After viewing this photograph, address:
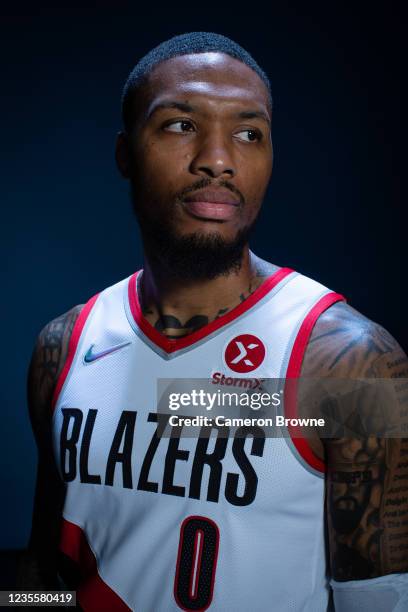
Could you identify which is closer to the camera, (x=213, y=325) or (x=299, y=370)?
(x=299, y=370)

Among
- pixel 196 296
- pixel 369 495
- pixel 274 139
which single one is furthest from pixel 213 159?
pixel 274 139

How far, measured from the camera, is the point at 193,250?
1149 mm

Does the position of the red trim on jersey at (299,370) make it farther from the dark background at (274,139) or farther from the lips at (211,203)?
the dark background at (274,139)

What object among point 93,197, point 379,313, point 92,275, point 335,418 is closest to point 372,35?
point 379,313

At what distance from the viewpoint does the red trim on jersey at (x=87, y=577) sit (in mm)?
1117

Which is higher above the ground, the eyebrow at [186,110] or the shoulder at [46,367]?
the eyebrow at [186,110]

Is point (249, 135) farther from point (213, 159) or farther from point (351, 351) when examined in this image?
point (351, 351)

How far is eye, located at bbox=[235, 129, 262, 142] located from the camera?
114 centimetres

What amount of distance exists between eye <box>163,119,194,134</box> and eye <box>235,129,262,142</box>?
0.26 ft

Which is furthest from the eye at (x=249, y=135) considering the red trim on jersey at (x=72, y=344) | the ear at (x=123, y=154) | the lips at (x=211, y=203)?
the red trim on jersey at (x=72, y=344)

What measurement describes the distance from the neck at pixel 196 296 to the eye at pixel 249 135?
19 centimetres

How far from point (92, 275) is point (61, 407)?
4.98 feet

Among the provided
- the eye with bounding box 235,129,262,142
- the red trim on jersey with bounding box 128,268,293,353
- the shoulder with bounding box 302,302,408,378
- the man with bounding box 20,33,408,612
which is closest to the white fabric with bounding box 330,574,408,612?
the man with bounding box 20,33,408,612

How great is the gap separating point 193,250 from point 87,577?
59 cm
